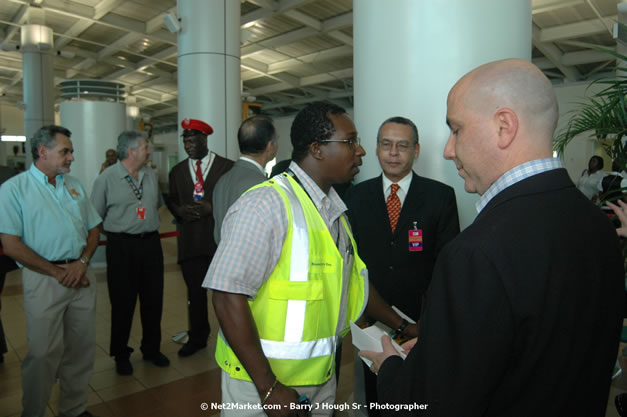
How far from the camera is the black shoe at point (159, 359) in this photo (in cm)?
359

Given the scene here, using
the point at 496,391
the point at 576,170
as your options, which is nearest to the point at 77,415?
the point at 496,391

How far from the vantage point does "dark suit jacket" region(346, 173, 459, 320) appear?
2.23 meters

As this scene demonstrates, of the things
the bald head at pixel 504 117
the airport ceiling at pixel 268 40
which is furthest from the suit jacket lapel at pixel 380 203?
the airport ceiling at pixel 268 40

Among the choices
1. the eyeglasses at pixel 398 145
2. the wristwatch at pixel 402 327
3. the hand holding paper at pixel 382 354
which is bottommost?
the wristwatch at pixel 402 327

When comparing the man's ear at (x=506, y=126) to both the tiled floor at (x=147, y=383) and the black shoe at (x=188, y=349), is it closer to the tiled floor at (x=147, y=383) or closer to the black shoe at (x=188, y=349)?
the tiled floor at (x=147, y=383)

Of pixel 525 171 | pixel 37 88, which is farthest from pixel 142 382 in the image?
pixel 37 88

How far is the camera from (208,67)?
18.4ft

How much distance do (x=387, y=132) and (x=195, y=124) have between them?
213cm

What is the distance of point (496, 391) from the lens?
2.91 ft

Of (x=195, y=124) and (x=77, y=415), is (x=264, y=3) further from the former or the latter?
(x=77, y=415)

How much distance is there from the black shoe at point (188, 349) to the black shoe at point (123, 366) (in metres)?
0.44

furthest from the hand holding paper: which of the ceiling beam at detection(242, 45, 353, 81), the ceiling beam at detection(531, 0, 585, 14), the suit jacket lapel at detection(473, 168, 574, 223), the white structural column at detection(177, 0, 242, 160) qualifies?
the ceiling beam at detection(242, 45, 353, 81)

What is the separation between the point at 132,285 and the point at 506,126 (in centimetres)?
337

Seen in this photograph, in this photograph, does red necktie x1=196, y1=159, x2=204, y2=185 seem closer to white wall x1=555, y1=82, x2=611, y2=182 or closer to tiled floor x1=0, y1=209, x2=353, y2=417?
tiled floor x1=0, y1=209, x2=353, y2=417
